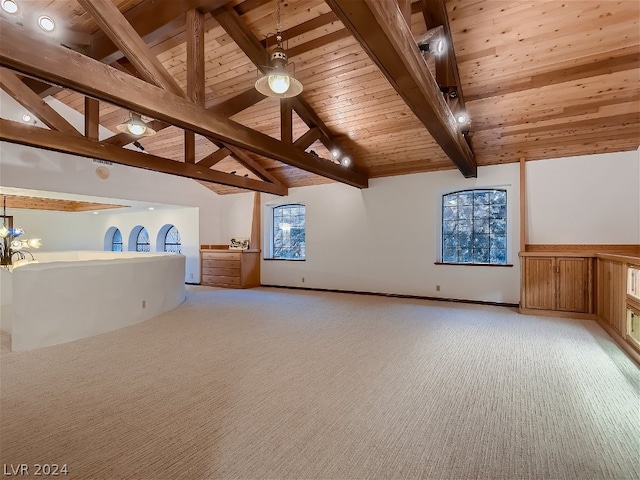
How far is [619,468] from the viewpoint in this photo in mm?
1618

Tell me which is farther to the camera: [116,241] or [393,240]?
[116,241]

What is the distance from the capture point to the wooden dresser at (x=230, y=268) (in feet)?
26.1

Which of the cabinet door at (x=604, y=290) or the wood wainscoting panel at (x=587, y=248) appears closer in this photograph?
the cabinet door at (x=604, y=290)

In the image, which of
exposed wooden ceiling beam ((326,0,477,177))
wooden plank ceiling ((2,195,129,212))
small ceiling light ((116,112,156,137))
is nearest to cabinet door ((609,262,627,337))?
exposed wooden ceiling beam ((326,0,477,177))

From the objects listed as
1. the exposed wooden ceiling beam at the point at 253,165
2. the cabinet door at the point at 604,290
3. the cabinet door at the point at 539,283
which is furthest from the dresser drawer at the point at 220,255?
→ the cabinet door at the point at 604,290

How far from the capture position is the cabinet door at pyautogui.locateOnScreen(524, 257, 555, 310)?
4.92 metres

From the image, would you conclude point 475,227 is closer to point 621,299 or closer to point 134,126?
point 621,299

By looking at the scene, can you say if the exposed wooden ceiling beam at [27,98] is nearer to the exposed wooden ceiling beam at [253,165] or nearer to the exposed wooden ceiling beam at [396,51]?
the exposed wooden ceiling beam at [253,165]


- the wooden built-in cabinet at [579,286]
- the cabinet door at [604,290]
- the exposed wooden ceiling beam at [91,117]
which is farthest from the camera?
the exposed wooden ceiling beam at [91,117]

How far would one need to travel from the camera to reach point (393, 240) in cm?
674

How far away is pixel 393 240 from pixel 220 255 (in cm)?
444

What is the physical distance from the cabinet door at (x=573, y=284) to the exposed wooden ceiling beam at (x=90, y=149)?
6035mm

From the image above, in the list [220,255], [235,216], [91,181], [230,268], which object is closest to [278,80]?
[91,181]

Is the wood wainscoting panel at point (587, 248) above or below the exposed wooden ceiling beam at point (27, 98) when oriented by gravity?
below
